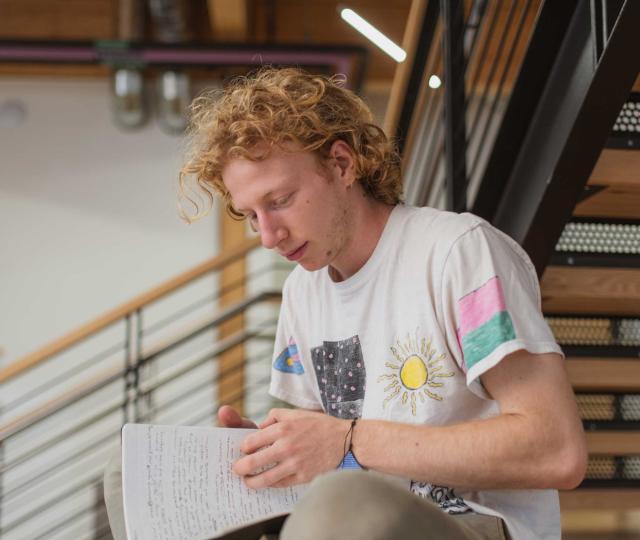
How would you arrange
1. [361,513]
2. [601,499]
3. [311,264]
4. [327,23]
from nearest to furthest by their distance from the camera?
1. [361,513]
2. [311,264]
3. [601,499]
4. [327,23]

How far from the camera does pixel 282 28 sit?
624cm

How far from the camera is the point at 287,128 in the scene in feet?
4.89

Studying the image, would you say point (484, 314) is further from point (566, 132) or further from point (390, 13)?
point (390, 13)

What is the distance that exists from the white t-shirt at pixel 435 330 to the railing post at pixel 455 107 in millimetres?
861

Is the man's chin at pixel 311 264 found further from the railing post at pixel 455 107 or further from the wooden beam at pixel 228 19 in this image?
the wooden beam at pixel 228 19

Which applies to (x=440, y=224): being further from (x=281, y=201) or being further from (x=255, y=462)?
(x=255, y=462)

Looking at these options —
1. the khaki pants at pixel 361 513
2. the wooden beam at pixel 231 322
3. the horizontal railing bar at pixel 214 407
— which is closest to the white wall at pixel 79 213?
the wooden beam at pixel 231 322

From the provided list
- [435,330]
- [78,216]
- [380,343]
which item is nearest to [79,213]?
[78,216]

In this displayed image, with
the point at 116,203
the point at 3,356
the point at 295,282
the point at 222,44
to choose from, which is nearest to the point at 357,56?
the point at 222,44

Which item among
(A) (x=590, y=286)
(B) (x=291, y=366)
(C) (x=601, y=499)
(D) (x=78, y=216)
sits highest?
(B) (x=291, y=366)

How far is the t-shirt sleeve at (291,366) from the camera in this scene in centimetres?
170

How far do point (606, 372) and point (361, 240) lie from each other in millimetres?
1368

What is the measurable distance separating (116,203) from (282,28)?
Result: 1.61 metres

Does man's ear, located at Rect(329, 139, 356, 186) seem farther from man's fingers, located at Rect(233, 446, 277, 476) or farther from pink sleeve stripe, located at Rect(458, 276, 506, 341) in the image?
man's fingers, located at Rect(233, 446, 277, 476)
